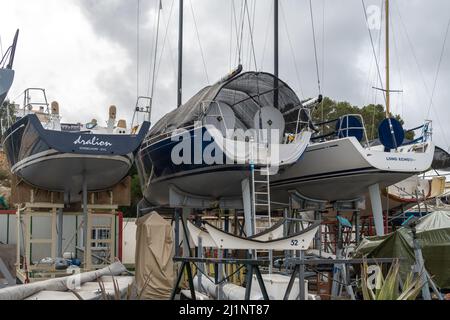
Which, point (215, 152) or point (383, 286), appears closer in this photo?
point (383, 286)

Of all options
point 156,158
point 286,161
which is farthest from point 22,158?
point 286,161

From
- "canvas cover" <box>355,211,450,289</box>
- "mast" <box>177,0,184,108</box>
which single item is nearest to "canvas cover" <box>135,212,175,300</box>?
"canvas cover" <box>355,211,450,289</box>

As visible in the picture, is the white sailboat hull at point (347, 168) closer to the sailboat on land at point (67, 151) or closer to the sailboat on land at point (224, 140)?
the sailboat on land at point (224, 140)

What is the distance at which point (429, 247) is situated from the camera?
1065 cm

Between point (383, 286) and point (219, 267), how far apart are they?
3.12m

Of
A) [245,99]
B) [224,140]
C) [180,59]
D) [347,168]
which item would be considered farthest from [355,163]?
[180,59]

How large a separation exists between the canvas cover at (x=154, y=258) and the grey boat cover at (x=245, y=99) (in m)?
5.66

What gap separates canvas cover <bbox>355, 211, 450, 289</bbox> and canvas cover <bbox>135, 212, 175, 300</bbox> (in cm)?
391

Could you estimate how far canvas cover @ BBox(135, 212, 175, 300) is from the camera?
11.1m

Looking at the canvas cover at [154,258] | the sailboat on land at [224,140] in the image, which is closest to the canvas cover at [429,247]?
the canvas cover at [154,258]

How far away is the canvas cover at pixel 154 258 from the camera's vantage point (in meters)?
11.1

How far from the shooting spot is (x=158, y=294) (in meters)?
11.1

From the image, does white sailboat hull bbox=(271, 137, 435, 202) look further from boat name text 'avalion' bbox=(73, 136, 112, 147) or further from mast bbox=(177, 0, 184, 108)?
mast bbox=(177, 0, 184, 108)
